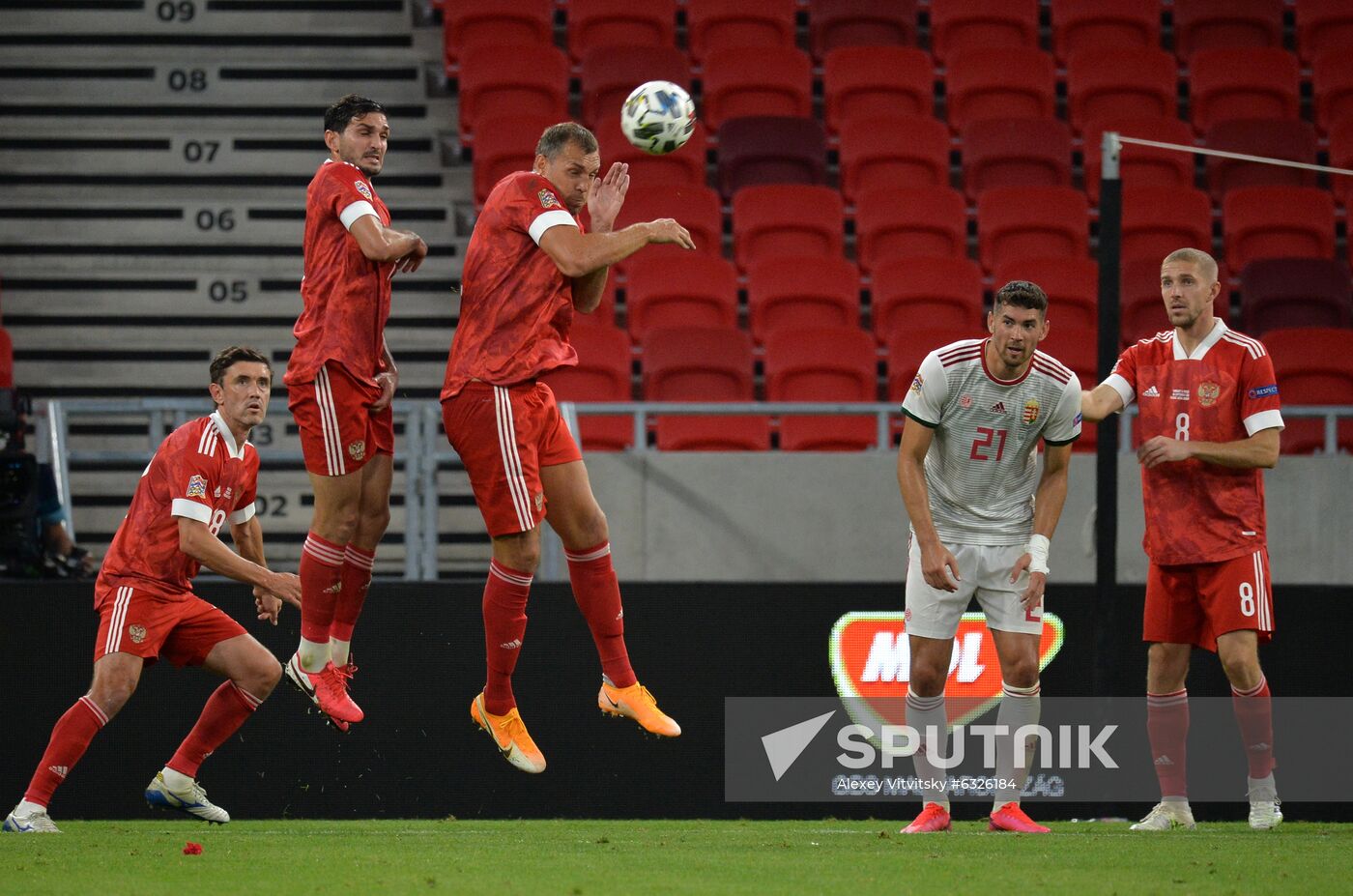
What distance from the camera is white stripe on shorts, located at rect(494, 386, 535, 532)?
5.82 meters

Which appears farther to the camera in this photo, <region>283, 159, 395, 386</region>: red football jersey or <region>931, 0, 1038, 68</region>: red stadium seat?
<region>931, 0, 1038, 68</region>: red stadium seat

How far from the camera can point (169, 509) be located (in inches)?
263

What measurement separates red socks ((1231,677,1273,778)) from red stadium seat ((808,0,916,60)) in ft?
26.5

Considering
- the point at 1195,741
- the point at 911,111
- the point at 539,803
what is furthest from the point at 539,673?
the point at 911,111

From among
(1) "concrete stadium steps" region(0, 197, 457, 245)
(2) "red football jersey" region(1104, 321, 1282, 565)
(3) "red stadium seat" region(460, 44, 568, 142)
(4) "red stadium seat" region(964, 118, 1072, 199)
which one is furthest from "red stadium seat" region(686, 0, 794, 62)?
(2) "red football jersey" region(1104, 321, 1282, 565)

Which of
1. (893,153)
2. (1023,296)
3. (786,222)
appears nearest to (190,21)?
(786,222)

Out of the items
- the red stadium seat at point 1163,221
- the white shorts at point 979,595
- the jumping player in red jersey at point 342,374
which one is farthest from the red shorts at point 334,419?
the red stadium seat at point 1163,221

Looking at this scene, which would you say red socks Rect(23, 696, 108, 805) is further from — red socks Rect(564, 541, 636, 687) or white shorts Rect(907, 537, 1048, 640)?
white shorts Rect(907, 537, 1048, 640)

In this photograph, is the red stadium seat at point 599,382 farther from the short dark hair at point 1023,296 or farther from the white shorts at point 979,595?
the short dark hair at point 1023,296

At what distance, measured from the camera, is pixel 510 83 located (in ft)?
40.7

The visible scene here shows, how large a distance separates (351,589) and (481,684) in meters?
1.59

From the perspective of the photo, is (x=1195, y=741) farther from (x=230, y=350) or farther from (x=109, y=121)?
(x=109, y=121)

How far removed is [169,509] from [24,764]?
69.5 inches

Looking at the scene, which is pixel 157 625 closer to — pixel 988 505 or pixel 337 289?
pixel 337 289
